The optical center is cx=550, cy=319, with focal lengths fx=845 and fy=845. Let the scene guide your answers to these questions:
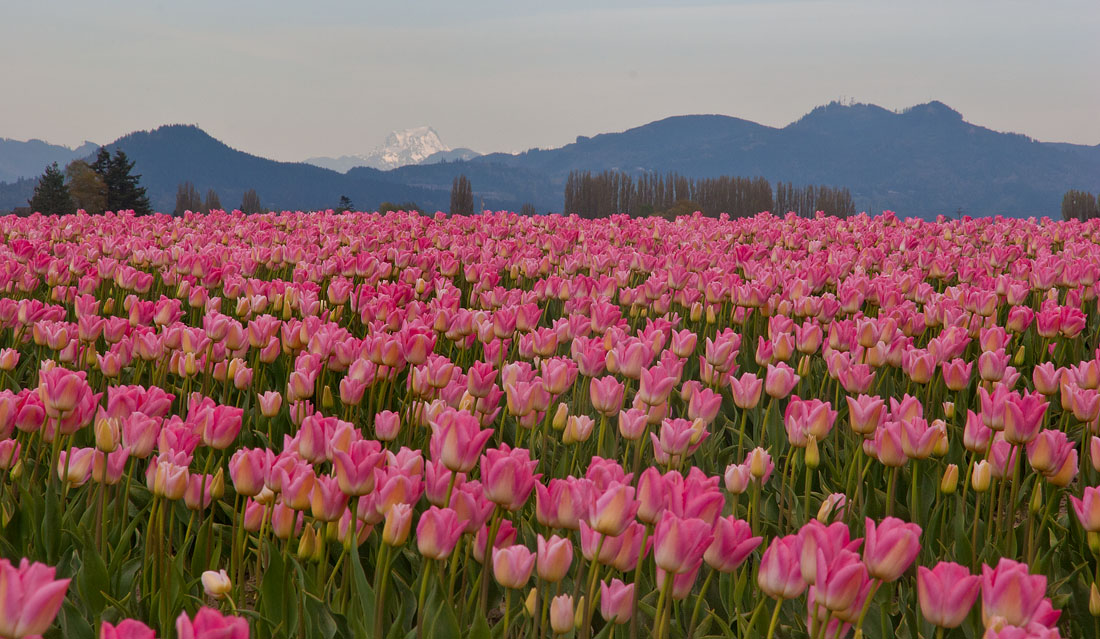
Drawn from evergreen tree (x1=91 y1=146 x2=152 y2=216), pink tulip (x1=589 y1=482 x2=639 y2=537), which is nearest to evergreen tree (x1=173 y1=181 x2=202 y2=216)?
evergreen tree (x1=91 y1=146 x2=152 y2=216)

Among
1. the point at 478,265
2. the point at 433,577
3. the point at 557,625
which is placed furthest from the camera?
the point at 478,265

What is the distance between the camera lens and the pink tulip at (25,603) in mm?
1413

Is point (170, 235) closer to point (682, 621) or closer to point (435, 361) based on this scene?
point (435, 361)

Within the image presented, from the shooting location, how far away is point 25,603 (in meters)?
1.42

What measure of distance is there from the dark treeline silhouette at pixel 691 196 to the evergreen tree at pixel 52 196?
3494cm

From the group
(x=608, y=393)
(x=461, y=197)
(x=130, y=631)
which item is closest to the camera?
(x=130, y=631)

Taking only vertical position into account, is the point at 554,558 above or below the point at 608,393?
below

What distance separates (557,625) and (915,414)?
1.70 metres

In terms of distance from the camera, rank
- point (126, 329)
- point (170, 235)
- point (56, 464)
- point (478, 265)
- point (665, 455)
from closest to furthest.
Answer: point (665, 455) → point (56, 464) → point (126, 329) → point (478, 265) → point (170, 235)

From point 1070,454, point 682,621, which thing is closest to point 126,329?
point 682,621

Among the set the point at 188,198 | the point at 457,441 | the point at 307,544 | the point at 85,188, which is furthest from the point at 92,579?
the point at 188,198

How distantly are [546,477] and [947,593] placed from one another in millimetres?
2557

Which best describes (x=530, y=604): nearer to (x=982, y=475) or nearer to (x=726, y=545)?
(x=726, y=545)

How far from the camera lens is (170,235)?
10.1 meters
